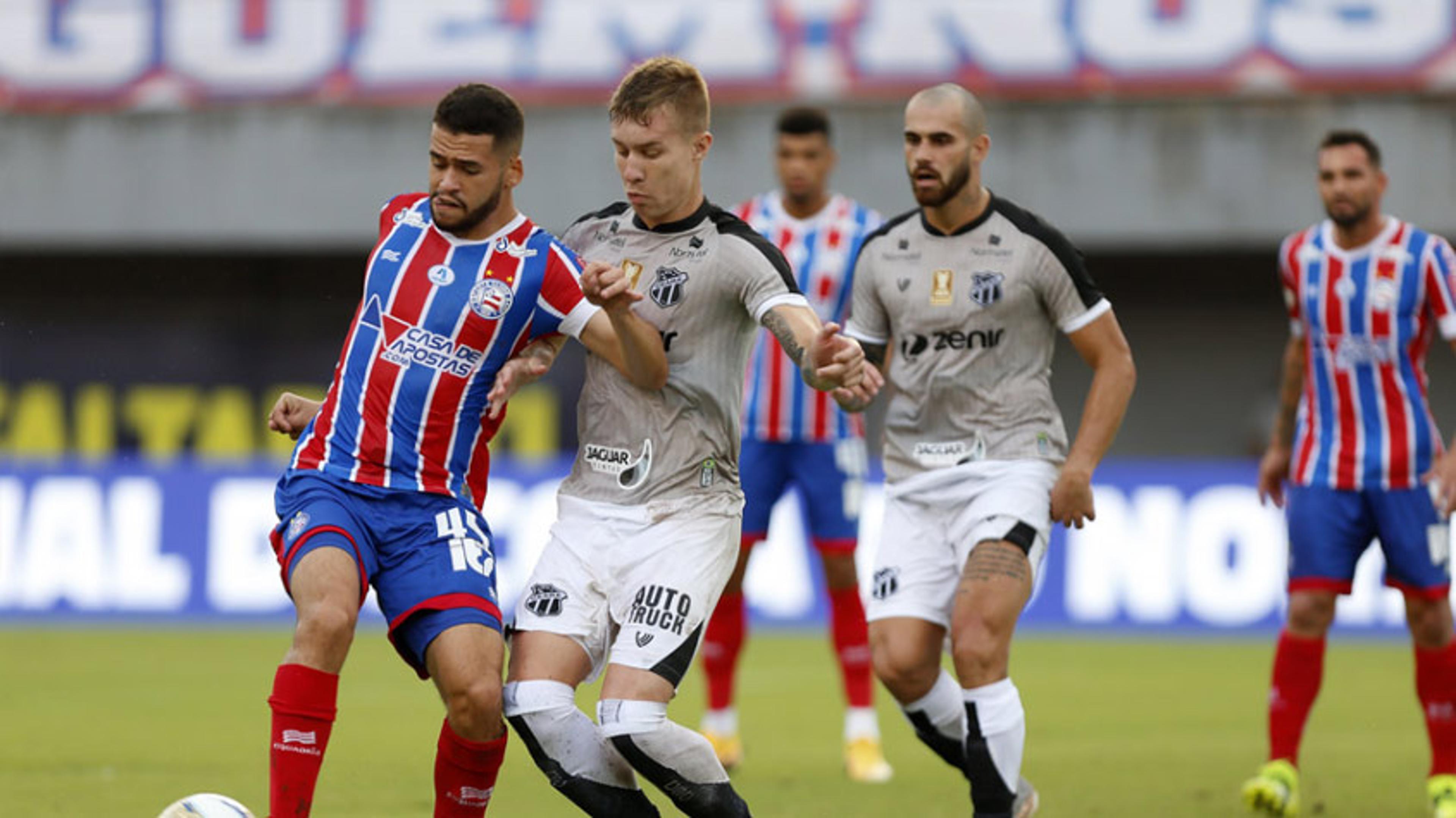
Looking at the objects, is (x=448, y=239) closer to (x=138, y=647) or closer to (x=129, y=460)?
(x=138, y=647)

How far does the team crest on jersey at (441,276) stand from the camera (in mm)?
5457

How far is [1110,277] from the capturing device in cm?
1983

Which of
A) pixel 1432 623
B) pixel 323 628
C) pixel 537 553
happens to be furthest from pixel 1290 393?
pixel 537 553

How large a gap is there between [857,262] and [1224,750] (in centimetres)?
351

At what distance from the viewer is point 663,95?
5.44 m

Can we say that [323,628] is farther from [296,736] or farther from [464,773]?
[464,773]

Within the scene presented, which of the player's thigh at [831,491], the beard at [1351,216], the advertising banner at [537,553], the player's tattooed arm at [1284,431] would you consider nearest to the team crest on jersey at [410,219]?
the player's thigh at [831,491]

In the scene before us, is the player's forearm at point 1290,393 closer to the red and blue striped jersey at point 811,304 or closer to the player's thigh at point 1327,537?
the player's thigh at point 1327,537

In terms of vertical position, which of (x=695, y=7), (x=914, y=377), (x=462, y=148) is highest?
(x=695, y=7)

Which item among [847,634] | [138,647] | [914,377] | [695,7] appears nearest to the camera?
[914,377]

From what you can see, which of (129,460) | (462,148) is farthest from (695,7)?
(462,148)

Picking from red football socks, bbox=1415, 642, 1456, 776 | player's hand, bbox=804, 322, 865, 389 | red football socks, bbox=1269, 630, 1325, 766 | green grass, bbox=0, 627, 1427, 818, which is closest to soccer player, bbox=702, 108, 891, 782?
green grass, bbox=0, 627, 1427, 818

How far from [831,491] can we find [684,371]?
3.04m

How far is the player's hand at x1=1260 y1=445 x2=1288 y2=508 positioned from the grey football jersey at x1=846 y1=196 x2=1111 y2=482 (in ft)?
6.02
